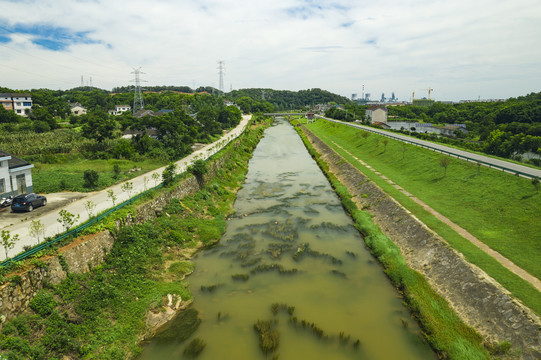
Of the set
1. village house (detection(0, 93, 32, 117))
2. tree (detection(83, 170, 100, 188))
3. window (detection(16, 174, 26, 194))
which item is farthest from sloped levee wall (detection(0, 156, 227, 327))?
village house (detection(0, 93, 32, 117))

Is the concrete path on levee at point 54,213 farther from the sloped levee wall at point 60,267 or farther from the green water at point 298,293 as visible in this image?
the green water at point 298,293

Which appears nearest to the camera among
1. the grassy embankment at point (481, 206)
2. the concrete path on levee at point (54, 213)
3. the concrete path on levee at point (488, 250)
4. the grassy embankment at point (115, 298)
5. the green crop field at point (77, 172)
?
the grassy embankment at point (115, 298)

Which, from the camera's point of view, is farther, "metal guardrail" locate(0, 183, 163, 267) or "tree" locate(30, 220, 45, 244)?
"tree" locate(30, 220, 45, 244)

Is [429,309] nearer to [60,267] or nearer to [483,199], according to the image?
[483,199]

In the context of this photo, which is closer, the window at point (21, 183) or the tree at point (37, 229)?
the tree at point (37, 229)

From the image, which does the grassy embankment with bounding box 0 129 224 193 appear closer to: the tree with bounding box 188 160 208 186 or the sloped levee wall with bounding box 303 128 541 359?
the tree with bounding box 188 160 208 186

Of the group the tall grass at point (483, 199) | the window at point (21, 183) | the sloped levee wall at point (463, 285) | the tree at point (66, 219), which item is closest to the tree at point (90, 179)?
the window at point (21, 183)
